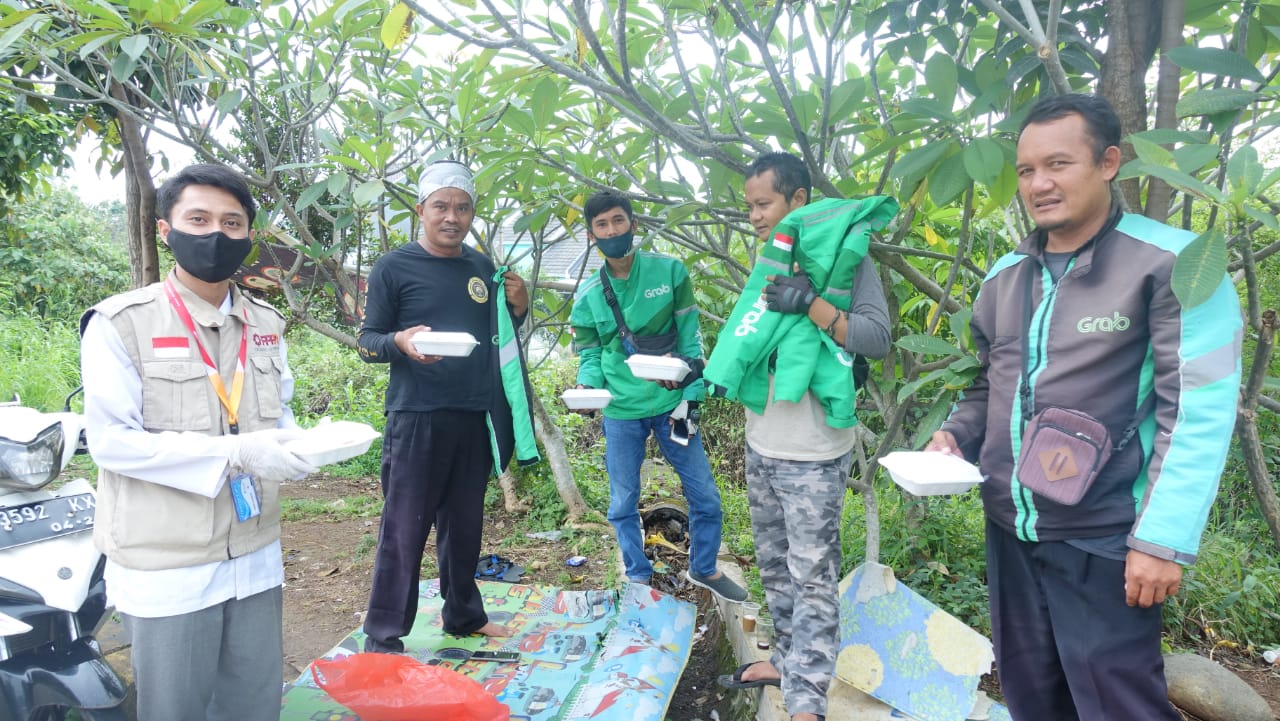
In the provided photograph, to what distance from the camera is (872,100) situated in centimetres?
258

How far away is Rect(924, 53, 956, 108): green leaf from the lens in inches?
75.8

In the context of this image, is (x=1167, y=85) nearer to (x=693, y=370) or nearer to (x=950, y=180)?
(x=950, y=180)

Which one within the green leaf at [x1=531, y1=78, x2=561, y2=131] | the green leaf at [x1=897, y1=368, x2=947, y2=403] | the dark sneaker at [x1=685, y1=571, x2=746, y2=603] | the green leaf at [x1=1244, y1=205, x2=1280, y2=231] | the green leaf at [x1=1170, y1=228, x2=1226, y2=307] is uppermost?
the green leaf at [x1=531, y1=78, x2=561, y2=131]

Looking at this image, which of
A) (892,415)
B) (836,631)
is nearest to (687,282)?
(892,415)

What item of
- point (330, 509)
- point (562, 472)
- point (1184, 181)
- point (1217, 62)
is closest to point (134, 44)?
point (1184, 181)

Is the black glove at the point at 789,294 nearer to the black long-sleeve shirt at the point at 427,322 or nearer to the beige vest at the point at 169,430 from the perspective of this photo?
the black long-sleeve shirt at the point at 427,322

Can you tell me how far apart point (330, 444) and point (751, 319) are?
1.14 metres

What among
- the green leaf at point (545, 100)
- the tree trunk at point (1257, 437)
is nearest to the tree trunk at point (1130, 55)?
the tree trunk at point (1257, 437)

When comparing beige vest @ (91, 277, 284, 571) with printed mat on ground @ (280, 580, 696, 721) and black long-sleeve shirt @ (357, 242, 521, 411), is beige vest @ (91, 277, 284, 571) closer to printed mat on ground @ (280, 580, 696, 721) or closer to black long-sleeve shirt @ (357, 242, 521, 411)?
black long-sleeve shirt @ (357, 242, 521, 411)

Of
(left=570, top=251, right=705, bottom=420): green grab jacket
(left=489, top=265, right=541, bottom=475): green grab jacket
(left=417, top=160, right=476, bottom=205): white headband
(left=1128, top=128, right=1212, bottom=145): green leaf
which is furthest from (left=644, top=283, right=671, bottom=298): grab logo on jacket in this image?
(left=1128, top=128, right=1212, bottom=145): green leaf

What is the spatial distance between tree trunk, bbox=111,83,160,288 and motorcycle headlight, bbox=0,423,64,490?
2.33m

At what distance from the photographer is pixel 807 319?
2039 millimetres

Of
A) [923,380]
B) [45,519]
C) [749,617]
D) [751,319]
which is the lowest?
[749,617]

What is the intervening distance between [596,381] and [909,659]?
1.58 m
